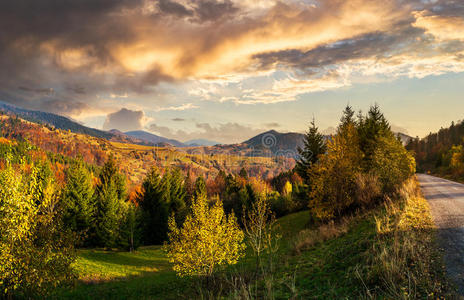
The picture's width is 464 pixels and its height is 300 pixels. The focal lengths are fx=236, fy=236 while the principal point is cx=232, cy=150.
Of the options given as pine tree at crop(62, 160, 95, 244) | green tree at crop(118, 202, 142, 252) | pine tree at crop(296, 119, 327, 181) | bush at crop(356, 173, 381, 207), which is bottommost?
green tree at crop(118, 202, 142, 252)

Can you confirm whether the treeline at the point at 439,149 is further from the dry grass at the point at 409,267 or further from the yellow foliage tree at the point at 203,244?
the yellow foliage tree at the point at 203,244

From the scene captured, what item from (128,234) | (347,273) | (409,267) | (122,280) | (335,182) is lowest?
(128,234)

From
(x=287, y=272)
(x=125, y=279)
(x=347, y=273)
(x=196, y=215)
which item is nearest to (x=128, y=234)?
(x=125, y=279)

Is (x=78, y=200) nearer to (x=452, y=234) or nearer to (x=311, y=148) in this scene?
(x=311, y=148)

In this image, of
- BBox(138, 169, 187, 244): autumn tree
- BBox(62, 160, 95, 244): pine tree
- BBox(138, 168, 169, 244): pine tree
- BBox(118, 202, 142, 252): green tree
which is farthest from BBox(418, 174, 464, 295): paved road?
BBox(138, 168, 169, 244): pine tree

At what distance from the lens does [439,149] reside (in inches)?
4579

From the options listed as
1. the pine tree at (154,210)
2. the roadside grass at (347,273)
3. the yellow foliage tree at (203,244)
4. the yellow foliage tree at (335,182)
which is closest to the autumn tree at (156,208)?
the pine tree at (154,210)

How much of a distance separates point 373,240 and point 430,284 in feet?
14.5

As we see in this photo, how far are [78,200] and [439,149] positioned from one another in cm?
14956

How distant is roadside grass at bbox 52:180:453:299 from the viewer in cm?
714

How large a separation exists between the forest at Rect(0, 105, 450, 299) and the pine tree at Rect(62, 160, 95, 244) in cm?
16

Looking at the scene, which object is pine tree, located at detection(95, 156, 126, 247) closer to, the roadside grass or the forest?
the forest

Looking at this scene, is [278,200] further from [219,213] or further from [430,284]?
[430,284]

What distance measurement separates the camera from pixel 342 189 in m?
27.9
